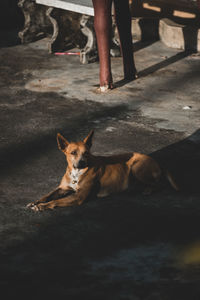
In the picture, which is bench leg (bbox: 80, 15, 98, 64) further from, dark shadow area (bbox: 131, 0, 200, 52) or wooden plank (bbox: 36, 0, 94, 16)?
dark shadow area (bbox: 131, 0, 200, 52)

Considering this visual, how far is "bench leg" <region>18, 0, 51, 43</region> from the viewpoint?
1106cm

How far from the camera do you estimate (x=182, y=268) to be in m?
3.94

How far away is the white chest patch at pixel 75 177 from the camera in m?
4.83

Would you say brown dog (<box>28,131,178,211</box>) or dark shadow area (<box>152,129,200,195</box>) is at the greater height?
brown dog (<box>28,131,178,211</box>)

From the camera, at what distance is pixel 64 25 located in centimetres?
1062

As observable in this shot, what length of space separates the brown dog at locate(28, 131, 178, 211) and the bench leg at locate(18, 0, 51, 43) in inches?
258

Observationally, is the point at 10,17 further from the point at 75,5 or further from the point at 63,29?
the point at 75,5

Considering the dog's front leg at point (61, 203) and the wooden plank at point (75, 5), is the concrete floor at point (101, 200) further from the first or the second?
the wooden plank at point (75, 5)

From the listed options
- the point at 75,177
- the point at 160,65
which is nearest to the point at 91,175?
the point at 75,177

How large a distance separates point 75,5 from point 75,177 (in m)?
5.33

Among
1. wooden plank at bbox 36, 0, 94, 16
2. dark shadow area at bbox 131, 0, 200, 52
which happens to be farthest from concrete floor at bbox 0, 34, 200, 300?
wooden plank at bbox 36, 0, 94, 16

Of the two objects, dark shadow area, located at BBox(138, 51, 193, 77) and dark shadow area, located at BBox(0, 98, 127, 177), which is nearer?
dark shadow area, located at BBox(0, 98, 127, 177)

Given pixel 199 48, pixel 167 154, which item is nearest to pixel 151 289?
pixel 167 154

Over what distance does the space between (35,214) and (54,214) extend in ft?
0.53
